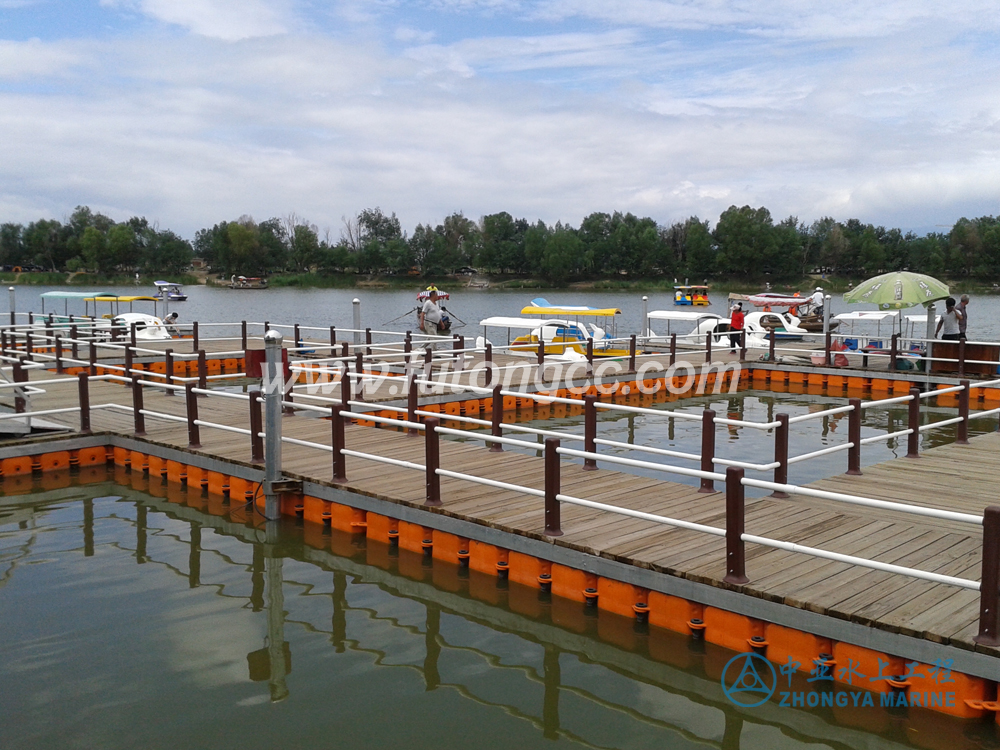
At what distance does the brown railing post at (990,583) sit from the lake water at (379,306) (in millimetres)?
40738

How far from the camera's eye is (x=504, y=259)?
118750 mm

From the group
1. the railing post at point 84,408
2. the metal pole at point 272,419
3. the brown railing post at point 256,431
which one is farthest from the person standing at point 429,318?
the metal pole at point 272,419

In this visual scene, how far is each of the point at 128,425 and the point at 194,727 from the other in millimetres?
9072

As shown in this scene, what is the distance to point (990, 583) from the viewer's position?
5777mm

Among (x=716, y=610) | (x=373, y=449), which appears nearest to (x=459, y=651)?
(x=716, y=610)

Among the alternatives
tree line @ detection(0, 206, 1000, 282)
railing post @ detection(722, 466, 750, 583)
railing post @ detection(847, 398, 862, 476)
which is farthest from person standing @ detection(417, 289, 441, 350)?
tree line @ detection(0, 206, 1000, 282)

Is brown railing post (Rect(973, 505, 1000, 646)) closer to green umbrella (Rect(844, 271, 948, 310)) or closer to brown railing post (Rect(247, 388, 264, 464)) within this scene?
brown railing post (Rect(247, 388, 264, 464))

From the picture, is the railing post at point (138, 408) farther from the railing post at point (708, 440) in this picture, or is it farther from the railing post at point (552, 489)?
the railing post at point (708, 440)

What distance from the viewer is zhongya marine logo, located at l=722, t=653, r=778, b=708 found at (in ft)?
22.1

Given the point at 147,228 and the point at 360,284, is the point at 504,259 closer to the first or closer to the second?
the point at 360,284

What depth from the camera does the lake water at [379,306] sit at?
5881 centimetres

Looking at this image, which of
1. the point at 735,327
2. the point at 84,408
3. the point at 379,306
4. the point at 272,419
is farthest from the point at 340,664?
the point at 379,306

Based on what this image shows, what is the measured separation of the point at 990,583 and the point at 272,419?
7722 mm

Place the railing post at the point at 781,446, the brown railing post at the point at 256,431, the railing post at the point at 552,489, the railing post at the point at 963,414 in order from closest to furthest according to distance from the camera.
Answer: the railing post at the point at 552,489 < the railing post at the point at 781,446 < the brown railing post at the point at 256,431 < the railing post at the point at 963,414
